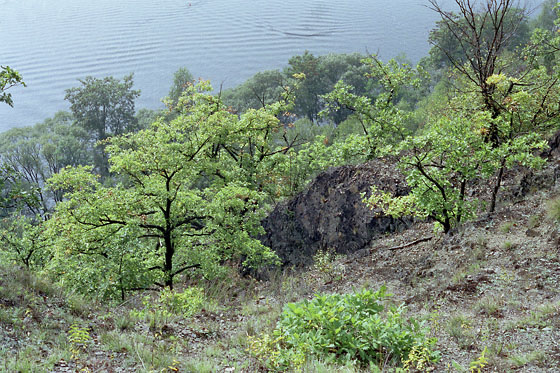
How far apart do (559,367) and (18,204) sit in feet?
28.3

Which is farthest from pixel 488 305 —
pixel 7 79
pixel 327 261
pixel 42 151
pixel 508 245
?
pixel 42 151

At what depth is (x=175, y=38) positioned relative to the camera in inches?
5344

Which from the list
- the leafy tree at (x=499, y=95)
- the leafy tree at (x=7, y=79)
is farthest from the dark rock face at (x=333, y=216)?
the leafy tree at (x=7, y=79)

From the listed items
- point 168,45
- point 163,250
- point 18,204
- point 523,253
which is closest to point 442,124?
point 523,253

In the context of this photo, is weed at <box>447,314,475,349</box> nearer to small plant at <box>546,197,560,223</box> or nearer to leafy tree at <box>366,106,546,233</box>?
small plant at <box>546,197,560,223</box>

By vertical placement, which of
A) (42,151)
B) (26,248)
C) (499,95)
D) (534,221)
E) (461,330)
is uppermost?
(499,95)

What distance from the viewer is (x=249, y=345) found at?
5805 mm

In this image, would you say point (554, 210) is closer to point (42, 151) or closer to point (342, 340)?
point (342, 340)

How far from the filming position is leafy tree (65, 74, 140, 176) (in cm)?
6769

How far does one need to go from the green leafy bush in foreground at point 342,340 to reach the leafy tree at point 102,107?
6657 cm

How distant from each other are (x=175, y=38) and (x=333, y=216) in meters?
134

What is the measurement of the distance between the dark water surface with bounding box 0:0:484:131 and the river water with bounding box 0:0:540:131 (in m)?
0.31

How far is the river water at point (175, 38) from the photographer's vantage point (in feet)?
352

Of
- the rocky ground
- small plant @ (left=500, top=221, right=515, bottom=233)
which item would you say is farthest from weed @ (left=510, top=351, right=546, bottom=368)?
small plant @ (left=500, top=221, right=515, bottom=233)
